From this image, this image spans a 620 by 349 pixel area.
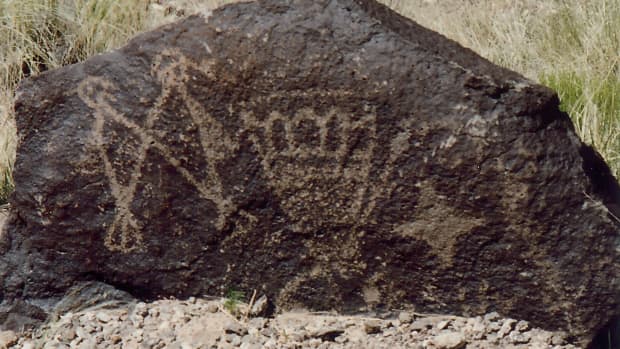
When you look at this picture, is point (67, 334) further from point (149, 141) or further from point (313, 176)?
point (313, 176)

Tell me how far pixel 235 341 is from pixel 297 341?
0.51ft

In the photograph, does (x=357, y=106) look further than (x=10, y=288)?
No

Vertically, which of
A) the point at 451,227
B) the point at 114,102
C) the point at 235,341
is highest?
the point at 114,102

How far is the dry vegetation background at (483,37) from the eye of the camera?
354cm

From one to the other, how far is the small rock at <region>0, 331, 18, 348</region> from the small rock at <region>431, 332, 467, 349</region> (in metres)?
1.11

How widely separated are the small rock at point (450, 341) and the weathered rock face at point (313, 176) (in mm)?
76

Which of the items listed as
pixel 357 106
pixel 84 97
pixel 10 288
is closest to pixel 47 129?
pixel 84 97

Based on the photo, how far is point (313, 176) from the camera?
2.36 metres

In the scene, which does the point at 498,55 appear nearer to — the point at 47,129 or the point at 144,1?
the point at 144,1

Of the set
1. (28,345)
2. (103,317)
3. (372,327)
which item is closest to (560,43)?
(372,327)

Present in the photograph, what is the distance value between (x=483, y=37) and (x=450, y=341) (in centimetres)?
239

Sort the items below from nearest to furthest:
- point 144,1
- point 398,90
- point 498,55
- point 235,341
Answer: point 398,90
point 235,341
point 498,55
point 144,1

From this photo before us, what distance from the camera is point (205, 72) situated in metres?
2.34

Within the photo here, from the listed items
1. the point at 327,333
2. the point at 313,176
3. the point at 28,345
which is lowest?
the point at 28,345
